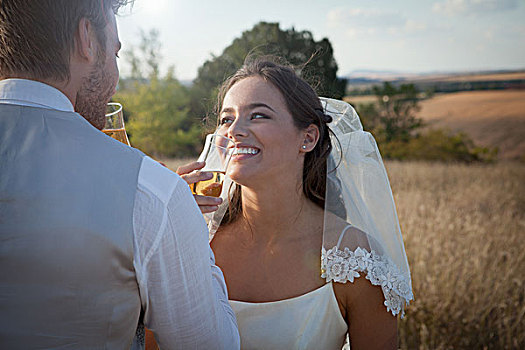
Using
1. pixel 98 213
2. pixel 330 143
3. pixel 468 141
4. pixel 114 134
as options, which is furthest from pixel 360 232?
pixel 468 141

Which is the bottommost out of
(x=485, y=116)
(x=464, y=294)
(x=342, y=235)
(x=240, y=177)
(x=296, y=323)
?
(x=485, y=116)

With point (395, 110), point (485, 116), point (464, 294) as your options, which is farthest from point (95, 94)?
point (485, 116)

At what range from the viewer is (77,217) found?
110 centimetres

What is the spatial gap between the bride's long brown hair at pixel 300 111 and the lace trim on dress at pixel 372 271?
1.91 feet

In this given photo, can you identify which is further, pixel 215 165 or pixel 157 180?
pixel 215 165

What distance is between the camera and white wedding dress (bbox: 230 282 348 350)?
8.43 ft

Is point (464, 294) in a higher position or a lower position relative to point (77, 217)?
lower

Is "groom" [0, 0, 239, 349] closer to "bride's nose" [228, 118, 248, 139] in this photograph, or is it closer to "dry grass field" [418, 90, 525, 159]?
"bride's nose" [228, 118, 248, 139]

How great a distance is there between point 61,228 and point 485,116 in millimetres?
51982

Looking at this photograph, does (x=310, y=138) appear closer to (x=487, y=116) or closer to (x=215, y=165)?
(x=215, y=165)

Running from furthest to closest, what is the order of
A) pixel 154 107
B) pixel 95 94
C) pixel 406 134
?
pixel 406 134, pixel 154 107, pixel 95 94

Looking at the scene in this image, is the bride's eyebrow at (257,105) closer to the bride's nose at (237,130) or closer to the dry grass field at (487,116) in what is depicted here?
the bride's nose at (237,130)

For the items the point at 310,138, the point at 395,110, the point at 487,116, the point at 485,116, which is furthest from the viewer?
the point at 485,116

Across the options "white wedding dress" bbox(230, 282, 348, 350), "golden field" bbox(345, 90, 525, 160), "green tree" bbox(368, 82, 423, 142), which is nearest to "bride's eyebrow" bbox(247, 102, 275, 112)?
"white wedding dress" bbox(230, 282, 348, 350)
